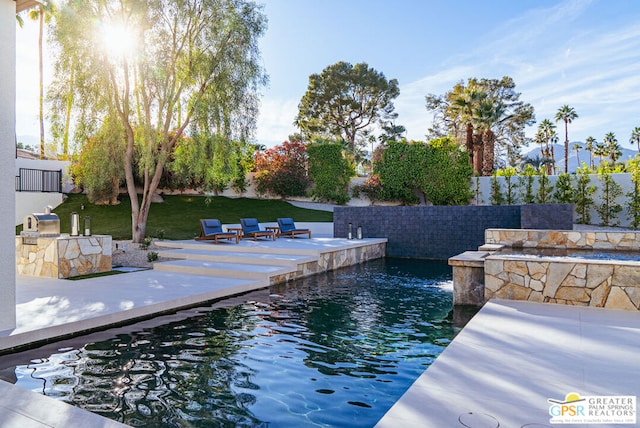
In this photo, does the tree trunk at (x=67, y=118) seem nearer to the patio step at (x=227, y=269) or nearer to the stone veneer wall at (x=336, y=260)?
the patio step at (x=227, y=269)

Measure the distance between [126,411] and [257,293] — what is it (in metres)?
4.71

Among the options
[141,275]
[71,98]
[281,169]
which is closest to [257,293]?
[141,275]

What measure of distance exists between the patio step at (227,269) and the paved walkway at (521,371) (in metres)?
4.84

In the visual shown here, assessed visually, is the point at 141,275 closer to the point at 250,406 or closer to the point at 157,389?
the point at 157,389

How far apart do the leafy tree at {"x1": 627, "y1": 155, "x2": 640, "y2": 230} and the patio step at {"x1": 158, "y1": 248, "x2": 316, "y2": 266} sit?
653 inches

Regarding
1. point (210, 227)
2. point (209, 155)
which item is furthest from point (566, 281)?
point (209, 155)

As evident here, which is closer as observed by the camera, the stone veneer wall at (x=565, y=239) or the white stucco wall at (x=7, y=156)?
the white stucco wall at (x=7, y=156)

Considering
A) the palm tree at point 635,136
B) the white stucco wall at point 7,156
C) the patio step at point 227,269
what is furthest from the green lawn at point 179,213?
the palm tree at point 635,136

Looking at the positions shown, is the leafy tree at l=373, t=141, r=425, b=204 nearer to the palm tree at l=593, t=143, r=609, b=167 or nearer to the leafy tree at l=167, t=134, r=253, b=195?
the leafy tree at l=167, t=134, r=253, b=195

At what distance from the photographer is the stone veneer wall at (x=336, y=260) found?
30.6ft

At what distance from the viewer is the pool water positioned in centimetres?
310

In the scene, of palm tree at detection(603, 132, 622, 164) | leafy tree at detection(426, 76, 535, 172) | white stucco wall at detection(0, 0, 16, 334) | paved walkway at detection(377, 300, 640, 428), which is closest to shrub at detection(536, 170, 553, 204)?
leafy tree at detection(426, 76, 535, 172)

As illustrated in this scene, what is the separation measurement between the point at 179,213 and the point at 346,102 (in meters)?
19.7

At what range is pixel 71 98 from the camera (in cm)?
1109
